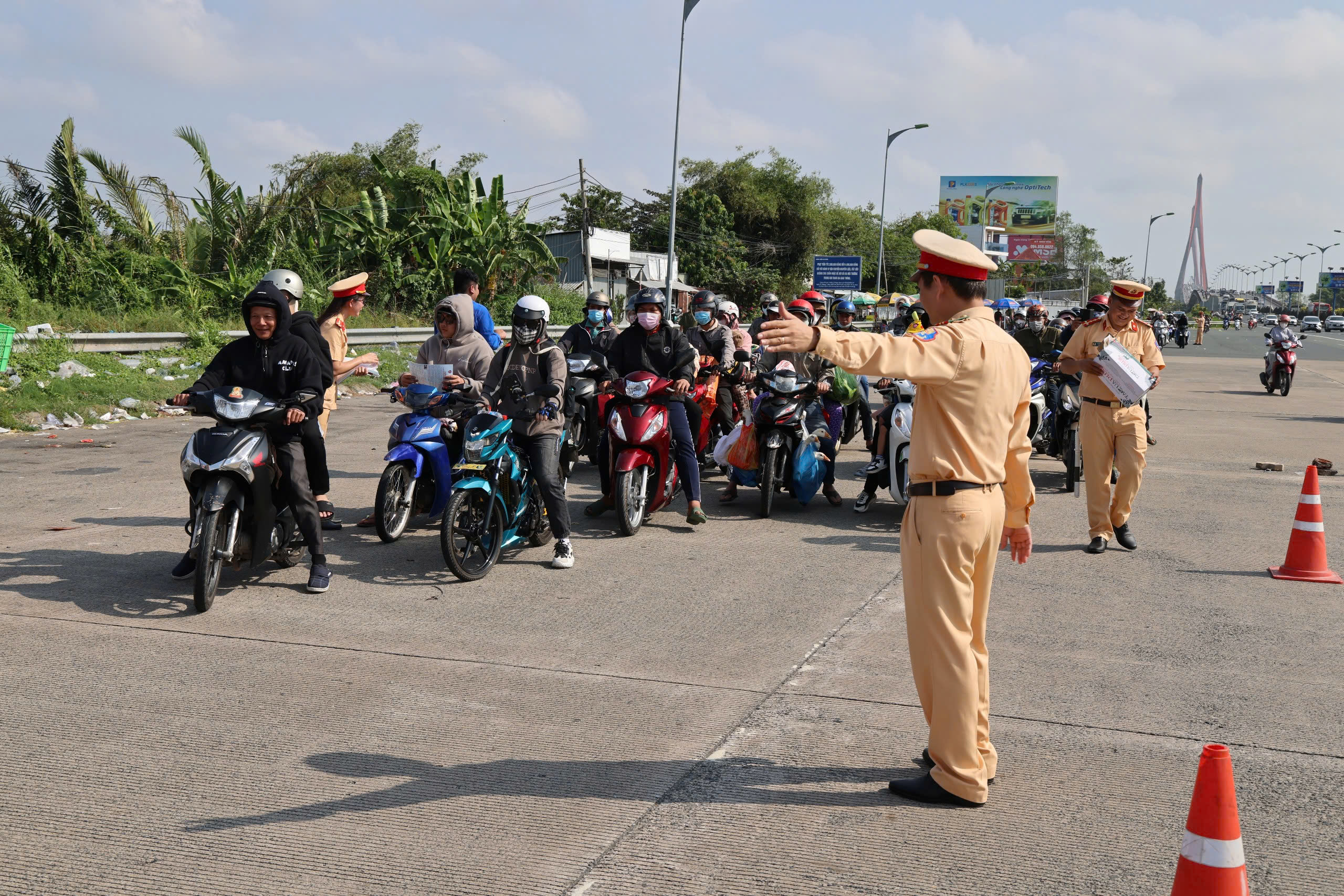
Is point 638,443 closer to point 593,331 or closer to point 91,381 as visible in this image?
point 593,331

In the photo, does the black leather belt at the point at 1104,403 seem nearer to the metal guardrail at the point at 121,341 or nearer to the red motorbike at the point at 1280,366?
the metal guardrail at the point at 121,341

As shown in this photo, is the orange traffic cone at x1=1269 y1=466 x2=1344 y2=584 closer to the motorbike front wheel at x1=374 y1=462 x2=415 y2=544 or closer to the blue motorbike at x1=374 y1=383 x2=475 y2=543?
the blue motorbike at x1=374 y1=383 x2=475 y2=543

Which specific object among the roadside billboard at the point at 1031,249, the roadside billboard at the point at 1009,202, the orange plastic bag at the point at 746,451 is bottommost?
the orange plastic bag at the point at 746,451

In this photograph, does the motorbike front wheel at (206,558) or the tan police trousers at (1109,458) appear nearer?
the motorbike front wheel at (206,558)

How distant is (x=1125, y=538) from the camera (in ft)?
27.6

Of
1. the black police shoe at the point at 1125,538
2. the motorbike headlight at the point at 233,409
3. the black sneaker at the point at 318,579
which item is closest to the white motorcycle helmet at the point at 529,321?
the motorbike headlight at the point at 233,409

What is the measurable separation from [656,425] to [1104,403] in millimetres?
3168

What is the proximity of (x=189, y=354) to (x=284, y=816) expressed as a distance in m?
16.2

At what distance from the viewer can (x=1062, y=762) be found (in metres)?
4.40

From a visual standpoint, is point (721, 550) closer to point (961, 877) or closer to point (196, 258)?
point (961, 877)

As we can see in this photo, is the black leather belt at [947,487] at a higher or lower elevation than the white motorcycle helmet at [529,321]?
lower

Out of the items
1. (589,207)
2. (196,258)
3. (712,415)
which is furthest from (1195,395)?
(589,207)

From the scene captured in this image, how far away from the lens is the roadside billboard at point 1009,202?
110 metres

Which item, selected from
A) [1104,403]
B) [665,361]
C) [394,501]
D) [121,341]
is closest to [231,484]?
[394,501]
